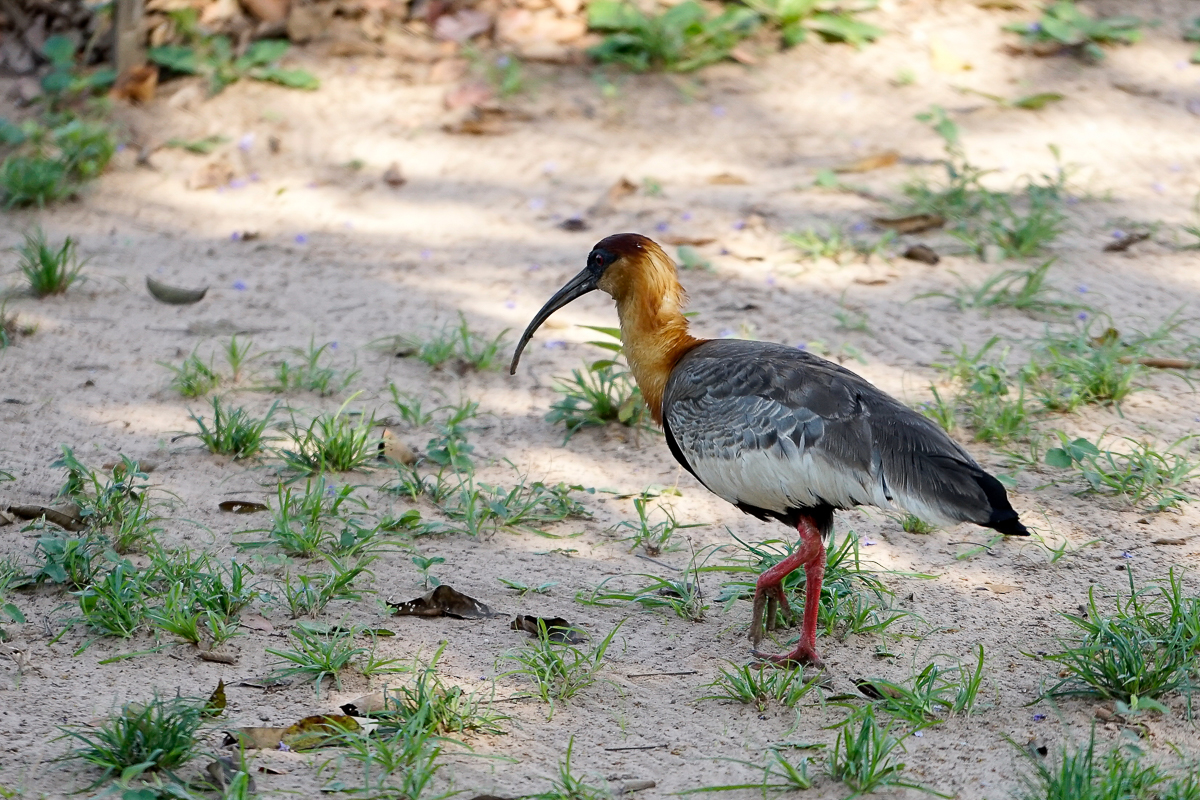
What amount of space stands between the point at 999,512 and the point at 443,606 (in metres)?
1.80

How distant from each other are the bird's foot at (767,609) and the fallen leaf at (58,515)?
2.38 m

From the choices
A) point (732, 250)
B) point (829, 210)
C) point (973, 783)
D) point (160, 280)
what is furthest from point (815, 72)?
point (973, 783)

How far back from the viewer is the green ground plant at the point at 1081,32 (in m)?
8.58

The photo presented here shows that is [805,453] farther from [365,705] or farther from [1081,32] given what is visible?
[1081,32]

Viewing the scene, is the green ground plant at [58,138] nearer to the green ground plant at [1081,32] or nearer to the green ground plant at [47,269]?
the green ground plant at [47,269]

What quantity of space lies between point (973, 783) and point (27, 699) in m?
2.61

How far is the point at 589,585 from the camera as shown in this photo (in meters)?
4.38

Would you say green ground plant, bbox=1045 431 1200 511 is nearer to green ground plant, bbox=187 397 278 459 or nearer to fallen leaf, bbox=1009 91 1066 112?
green ground plant, bbox=187 397 278 459

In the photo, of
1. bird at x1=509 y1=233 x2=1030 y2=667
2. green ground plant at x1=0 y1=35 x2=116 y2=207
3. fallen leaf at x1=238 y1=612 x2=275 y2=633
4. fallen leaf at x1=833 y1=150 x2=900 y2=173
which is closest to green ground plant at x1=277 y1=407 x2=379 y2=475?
fallen leaf at x1=238 y1=612 x2=275 y2=633

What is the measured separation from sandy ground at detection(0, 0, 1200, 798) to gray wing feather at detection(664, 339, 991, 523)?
0.56 m

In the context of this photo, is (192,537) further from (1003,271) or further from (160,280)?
(1003,271)

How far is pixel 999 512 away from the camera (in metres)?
3.53

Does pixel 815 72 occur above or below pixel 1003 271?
above

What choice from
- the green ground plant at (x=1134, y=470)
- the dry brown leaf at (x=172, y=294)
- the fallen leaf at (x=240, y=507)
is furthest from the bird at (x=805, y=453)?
the dry brown leaf at (x=172, y=294)
